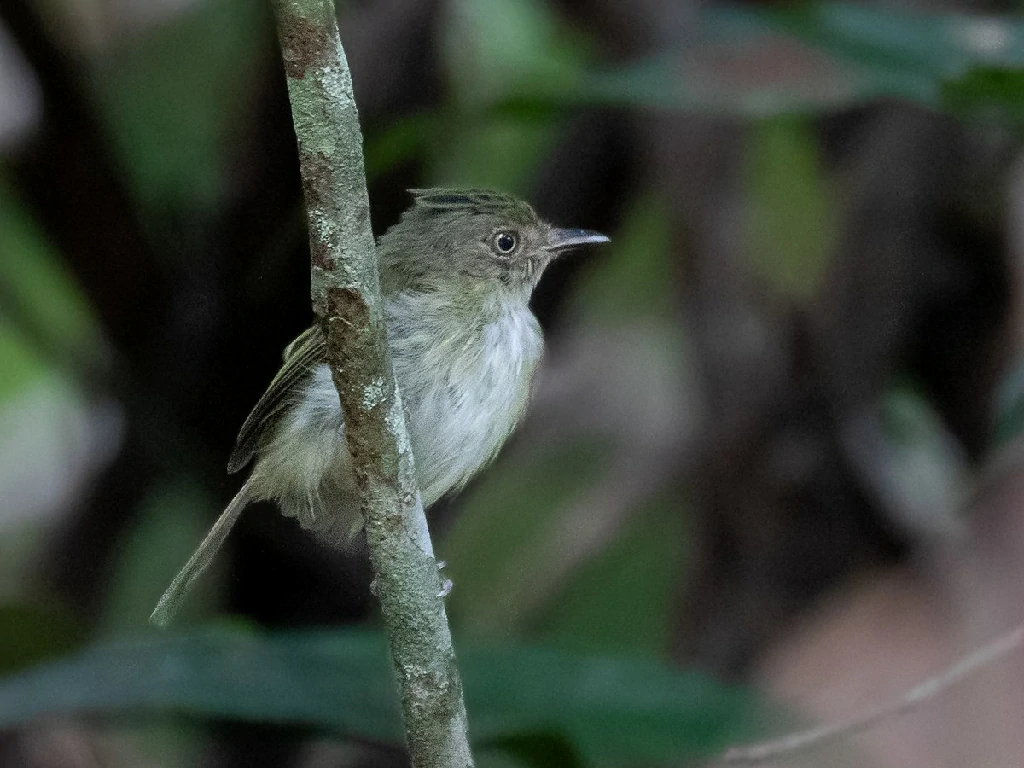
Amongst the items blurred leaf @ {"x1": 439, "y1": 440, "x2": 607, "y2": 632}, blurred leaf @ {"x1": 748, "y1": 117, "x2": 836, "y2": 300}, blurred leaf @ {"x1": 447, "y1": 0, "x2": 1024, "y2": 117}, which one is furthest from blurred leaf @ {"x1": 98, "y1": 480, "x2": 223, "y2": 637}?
blurred leaf @ {"x1": 748, "y1": 117, "x2": 836, "y2": 300}

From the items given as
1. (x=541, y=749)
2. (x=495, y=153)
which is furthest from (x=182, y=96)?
(x=541, y=749)

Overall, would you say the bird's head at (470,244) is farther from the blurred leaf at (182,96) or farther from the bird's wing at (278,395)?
Result: the blurred leaf at (182,96)

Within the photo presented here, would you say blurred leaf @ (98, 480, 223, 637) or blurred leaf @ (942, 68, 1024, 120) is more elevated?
blurred leaf @ (942, 68, 1024, 120)

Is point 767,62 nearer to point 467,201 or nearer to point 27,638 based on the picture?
point 467,201

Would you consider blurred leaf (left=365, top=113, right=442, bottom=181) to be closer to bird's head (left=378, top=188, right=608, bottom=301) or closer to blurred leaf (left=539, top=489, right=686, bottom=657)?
bird's head (left=378, top=188, right=608, bottom=301)

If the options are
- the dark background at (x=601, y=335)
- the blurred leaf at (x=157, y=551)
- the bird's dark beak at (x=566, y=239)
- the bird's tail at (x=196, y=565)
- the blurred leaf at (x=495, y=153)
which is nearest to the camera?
the bird's tail at (x=196, y=565)

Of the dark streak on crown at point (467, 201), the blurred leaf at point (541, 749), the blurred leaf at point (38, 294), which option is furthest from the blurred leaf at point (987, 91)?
the blurred leaf at point (38, 294)
